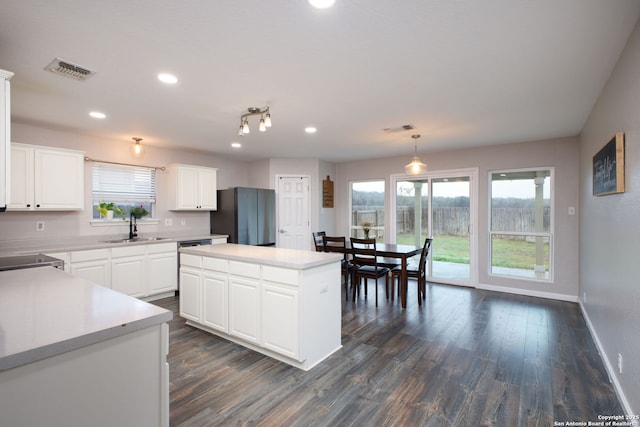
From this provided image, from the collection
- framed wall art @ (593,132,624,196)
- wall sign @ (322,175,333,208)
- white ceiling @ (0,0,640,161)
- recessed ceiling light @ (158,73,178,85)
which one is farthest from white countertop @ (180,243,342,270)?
wall sign @ (322,175,333,208)

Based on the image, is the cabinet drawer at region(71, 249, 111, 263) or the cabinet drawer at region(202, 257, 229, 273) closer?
the cabinet drawer at region(202, 257, 229, 273)

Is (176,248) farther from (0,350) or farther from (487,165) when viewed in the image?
(487,165)

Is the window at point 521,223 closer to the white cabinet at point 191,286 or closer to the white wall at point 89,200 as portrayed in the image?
the white cabinet at point 191,286

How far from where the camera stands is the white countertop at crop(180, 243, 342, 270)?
257 centimetres

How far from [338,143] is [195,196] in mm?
2616

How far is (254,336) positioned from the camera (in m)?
2.83

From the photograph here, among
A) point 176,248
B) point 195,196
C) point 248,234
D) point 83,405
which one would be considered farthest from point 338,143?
point 83,405

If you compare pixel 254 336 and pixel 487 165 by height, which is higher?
pixel 487 165

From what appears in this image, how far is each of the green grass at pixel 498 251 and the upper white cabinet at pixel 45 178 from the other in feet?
18.6

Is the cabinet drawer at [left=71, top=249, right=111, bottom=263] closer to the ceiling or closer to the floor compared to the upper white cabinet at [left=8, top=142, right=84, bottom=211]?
closer to the floor

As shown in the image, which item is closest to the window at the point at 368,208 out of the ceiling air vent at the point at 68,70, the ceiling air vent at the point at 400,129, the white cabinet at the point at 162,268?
the ceiling air vent at the point at 400,129

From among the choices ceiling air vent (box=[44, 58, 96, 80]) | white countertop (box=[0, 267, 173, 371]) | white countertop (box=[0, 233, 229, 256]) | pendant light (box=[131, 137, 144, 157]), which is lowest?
white countertop (box=[0, 267, 173, 371])

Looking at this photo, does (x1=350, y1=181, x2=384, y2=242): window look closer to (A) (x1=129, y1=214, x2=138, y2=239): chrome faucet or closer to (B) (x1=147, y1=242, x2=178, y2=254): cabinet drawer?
(B) (x1=147, y1=242, x2=178, y2=254): cabinet drawer

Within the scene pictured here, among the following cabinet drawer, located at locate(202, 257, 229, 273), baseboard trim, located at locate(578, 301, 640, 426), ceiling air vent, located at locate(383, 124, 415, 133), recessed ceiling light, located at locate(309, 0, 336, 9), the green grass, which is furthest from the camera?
the green grass
